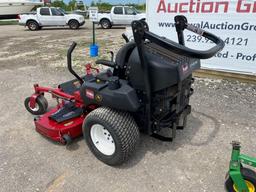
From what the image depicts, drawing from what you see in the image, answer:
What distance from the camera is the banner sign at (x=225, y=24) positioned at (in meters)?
5.12

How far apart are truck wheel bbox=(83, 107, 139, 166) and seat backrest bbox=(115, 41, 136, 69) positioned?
544 mm

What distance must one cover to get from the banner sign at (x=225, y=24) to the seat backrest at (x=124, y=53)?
359 centimetres

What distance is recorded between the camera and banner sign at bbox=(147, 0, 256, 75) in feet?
16.8

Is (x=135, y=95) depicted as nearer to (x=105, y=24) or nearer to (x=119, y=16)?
(x=119, y=16)

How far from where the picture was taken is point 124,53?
8.68 ft

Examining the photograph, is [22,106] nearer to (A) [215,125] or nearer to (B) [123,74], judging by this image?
(B) [123,74]

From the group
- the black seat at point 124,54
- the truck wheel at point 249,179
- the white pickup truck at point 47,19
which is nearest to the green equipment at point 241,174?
the truck wheel at point 249,179

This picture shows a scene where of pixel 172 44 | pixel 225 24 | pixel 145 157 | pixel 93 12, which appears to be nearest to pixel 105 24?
pixel 93 12

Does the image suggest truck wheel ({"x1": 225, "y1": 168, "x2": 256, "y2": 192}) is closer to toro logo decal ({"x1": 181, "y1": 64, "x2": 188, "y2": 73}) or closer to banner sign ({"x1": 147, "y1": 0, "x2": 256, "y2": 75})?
toro logo decal ({"x1": 181, "y1": 64, "x2": 188, "y2": 73})

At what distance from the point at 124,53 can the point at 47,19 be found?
54.1 ft

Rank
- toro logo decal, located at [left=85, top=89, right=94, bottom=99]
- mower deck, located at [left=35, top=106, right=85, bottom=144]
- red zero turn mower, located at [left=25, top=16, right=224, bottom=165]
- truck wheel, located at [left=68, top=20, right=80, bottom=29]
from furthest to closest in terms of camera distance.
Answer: truck wheel, located at [left=68, top=20, right=80, bottom=29] < mower deck, located at [left=35, top=106, right=85, bottom=144] < toro logo decal, located at [left=85, top=89, right=94, bottom=99] < red zero turn mower, located at [left=25, top=16, right=224, bottom=165]

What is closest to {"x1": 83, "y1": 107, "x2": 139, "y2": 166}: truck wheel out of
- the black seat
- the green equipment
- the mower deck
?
the mower deck

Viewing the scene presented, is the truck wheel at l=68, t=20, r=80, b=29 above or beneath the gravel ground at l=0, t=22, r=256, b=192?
above

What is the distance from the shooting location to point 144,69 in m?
2.36
